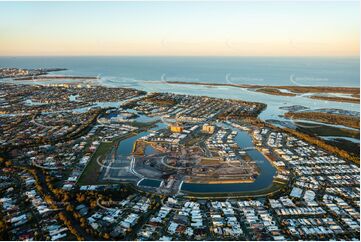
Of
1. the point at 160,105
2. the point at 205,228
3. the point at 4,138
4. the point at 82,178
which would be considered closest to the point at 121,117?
the point at 160,105

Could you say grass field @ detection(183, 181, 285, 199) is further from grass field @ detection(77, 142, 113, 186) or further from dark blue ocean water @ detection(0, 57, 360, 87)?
dark blue ocean water @ detection(0, 57, 360, 87)

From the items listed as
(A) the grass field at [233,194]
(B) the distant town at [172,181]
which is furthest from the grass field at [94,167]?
(A) the grass field at [233,194]

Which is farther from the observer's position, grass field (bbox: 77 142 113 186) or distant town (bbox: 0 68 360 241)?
grass field (bbox: 77 142 113 186)

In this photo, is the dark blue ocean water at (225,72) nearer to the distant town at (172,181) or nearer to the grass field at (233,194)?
the distant town at (172,181)

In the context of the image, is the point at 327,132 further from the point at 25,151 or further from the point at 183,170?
the point at 25,151

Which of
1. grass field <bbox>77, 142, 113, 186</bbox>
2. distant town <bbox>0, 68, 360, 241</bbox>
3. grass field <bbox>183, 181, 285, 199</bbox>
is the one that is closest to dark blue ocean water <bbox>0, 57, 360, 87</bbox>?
distant town <bbox>0, 68, 360, 241</bbox>

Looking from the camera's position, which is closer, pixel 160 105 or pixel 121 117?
pixel 121 117

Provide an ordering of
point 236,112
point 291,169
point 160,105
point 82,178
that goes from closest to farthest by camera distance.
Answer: point 82,178
point 291,169
point 236,112
point 160,105

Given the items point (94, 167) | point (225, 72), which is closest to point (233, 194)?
point (94, 167)
